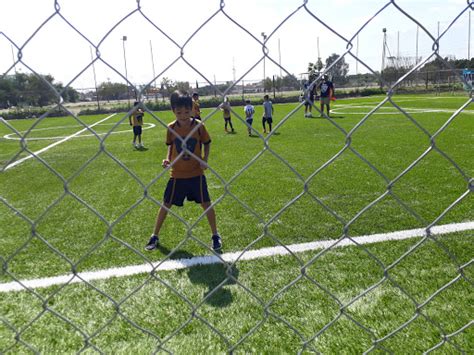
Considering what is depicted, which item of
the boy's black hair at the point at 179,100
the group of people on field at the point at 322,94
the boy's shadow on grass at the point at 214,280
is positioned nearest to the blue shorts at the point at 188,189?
the boy's shadow on grass at the point at 214,280

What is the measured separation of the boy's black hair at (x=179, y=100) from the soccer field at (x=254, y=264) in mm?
851

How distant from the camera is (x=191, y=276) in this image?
3.33m

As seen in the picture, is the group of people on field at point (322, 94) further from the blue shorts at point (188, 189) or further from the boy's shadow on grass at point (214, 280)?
the boy's shadow on grass at point (214, 280)

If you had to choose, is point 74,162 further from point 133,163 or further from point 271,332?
point 271,332

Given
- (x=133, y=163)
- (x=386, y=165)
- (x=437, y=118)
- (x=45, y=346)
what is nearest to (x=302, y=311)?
(x=45, y=346)

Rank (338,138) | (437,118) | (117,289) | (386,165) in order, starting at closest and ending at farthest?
(117,289) → (386,165) → (338,138) → (437,118)

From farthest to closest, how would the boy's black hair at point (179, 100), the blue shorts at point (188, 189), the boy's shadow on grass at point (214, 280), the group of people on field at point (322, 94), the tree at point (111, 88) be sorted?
the blue shorts at point (188, 189), the boy's black hair at point (179, 100), the boy's shadow on grass at point (214, 280), the tree at point (111, 88), the group of people on field at point (322, 94)

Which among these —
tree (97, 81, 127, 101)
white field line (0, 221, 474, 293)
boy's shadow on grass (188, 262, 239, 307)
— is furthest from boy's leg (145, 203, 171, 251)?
tree (97, 81, 127, 101)

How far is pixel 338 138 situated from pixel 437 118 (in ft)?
20.4

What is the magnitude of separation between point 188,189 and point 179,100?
1129 millimetres

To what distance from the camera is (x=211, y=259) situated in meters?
3.63

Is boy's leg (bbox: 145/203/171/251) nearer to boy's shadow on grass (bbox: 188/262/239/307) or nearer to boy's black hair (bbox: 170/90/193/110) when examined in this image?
boy's shadow on grass (bbox: 188/262/239/307)

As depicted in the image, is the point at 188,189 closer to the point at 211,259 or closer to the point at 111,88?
the point at 211,259

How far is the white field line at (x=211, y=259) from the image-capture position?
330cm
